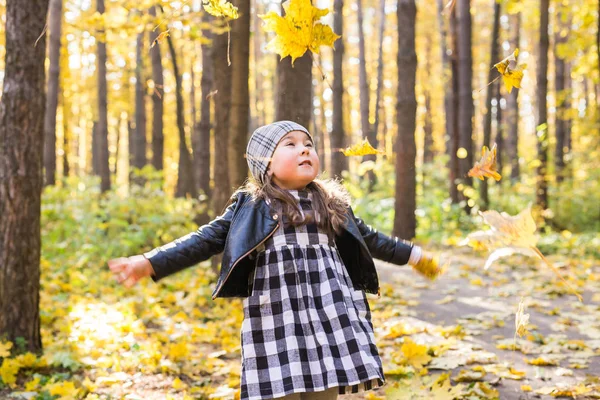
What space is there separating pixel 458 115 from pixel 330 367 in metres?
11.4

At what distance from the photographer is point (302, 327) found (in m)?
2.38

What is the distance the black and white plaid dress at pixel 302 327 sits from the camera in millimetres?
2311

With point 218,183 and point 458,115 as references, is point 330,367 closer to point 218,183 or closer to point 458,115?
point 218,183

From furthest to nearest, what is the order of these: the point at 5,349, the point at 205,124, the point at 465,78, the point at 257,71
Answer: the point at 257,71 → the point at 465,78 → the point at 205,124 → the point at 5,349

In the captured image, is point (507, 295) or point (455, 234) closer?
point (507, 295)

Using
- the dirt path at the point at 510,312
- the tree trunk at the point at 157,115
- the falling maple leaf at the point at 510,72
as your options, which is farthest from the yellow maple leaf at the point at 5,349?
the tree trunk at the point at 157,115

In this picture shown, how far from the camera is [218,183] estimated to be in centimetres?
696

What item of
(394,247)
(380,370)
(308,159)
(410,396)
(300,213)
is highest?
(308,159)

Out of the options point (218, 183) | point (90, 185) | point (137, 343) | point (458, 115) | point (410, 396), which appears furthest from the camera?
point (90, 185)

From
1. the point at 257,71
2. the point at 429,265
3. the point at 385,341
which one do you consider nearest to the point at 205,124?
the point at 385,341

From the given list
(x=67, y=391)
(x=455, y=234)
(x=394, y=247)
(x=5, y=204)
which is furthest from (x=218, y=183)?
(x=455, y=234)

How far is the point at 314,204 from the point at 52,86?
1026 cm

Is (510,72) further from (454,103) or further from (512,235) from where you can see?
(454,103)

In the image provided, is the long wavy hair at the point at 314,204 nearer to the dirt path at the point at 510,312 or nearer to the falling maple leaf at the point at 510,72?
the falling maple leaf at the point at 510,72
